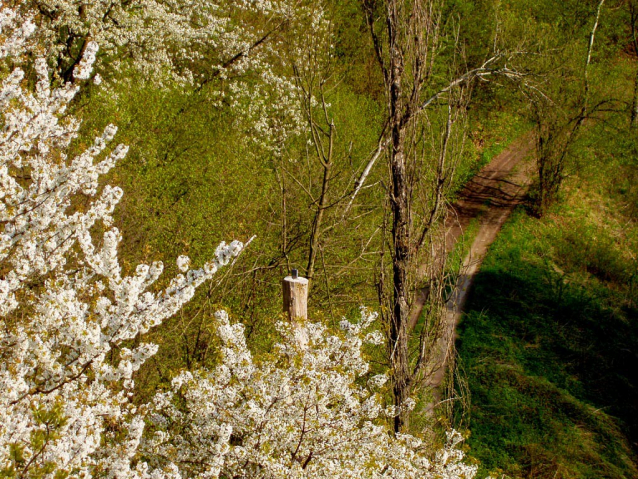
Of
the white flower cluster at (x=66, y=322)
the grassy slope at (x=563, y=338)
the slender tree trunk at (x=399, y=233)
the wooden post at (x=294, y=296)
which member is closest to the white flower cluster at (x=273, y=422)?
the wooden post at (x=294, y=296)

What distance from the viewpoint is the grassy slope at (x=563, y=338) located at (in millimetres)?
11031

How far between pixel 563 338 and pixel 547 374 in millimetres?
1775

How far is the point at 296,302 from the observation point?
4.57 metres

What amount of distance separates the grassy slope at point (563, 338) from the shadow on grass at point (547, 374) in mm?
26

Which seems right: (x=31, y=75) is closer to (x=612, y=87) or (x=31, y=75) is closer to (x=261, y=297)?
(x=261, y=297)

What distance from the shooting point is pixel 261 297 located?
8875mm

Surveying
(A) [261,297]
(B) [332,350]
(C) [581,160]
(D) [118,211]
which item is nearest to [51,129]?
(B) [332,350]

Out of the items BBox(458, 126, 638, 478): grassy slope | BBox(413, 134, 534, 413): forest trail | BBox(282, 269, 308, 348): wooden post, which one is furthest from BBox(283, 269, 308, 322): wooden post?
BBox(413, 134, 534, 413): forest trail

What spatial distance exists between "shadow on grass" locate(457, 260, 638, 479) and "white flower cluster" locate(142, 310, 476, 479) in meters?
4.96

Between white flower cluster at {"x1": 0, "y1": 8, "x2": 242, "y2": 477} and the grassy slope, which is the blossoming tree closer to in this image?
white flower cluster at {"x1": 0, "y1": 8, "x2": 242, "y2": 477}

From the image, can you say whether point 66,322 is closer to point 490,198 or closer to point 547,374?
Result: point 547,374

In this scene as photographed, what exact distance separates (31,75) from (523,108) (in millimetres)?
17071

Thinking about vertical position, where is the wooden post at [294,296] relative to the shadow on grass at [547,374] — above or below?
above

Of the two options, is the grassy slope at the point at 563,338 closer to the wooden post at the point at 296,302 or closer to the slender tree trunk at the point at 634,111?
the slender tree trunk at the point at 634,111
